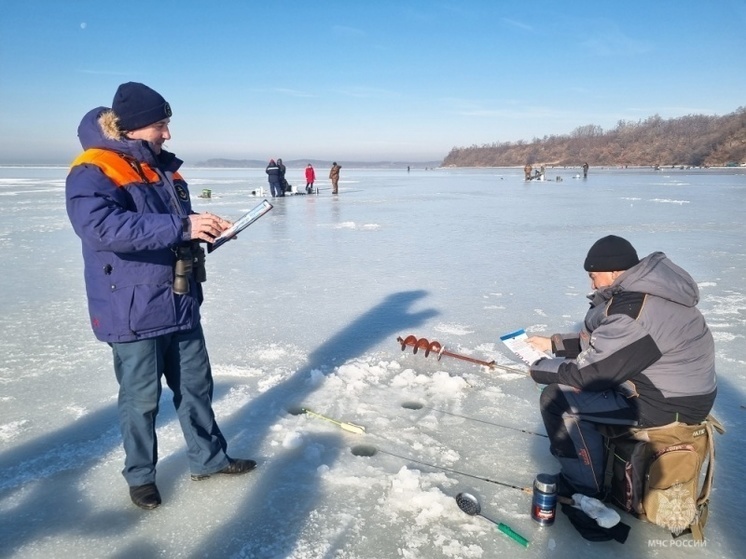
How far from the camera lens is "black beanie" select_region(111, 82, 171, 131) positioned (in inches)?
86.4

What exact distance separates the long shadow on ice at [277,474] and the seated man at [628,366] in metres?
1.31

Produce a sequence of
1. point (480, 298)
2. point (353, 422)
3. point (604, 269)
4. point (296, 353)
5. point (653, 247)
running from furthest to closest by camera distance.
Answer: point (653, 247), point (480, 298), point (296, 353), point (353, 422), point (604, 269)

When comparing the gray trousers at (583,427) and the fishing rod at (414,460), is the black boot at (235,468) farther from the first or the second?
the gray trousers at (583,427)

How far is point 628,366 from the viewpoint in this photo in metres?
2.20

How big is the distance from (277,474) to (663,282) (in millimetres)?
2157

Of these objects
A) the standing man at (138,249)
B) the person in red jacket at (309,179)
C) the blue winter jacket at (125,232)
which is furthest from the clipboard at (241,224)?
the person in red jacket at (309,179)

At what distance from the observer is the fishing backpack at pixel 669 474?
2225mm

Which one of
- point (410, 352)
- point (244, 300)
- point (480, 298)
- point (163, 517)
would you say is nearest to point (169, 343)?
point (163, 517)

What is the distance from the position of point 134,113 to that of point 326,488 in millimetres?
2044

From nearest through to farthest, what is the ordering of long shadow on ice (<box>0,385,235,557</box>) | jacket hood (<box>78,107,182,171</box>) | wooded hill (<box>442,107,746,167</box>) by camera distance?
jacket hood (<box>78,107,182,171</box>)
long shadow on ice (<box>0,385,235,557</box>)
wooded hill (<box>442,107,746,167</box>)

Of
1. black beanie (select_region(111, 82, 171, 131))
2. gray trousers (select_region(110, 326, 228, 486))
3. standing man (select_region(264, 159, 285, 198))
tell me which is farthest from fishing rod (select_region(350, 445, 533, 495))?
standing man (select_region(264, 159, 285, 198))

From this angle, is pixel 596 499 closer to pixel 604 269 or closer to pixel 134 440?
pixel 604 269

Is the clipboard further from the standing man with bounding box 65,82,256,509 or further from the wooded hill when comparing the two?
the wooded hill

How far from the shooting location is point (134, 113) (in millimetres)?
2203
